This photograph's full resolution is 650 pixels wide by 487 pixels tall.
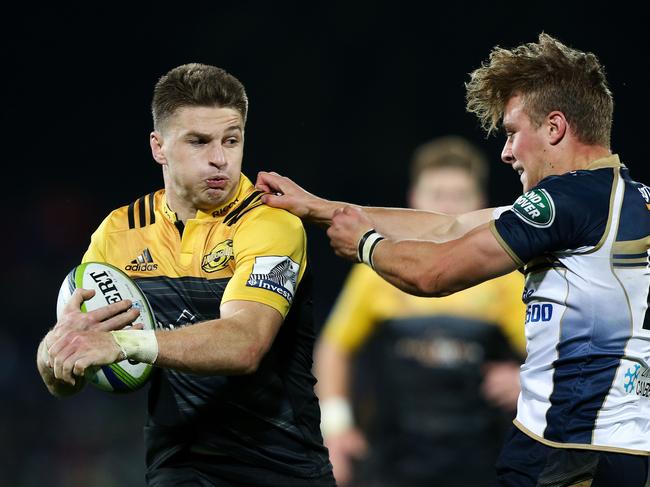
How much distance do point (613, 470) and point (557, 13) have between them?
10.3 metres

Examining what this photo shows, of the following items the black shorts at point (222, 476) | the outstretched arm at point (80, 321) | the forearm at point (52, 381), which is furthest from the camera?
the black shorts at point (222, 476)

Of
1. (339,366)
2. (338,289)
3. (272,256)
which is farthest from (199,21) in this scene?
(272,256)

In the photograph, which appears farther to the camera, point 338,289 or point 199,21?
point 199,21

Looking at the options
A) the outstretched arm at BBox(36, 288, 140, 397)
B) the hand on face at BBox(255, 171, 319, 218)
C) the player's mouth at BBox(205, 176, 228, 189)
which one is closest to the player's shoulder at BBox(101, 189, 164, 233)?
the player's mouth at BBox(205, 176, 228, 189)

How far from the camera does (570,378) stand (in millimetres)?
3744

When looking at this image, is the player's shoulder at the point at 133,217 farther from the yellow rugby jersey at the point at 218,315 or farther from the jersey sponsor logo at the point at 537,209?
the jersey sponsor logo at the point at 537,209

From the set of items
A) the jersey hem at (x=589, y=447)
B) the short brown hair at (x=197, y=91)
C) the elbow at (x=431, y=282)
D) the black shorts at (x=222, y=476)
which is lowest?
the black shorts at (x=222, y=476)

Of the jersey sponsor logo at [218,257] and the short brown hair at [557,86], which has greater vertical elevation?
the short brown hair at [557,86]

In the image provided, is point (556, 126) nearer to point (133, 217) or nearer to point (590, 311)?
point (590, 311)

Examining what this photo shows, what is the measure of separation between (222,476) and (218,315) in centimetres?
64

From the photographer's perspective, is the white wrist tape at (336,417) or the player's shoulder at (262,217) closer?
the player's shoulder at (262,217)

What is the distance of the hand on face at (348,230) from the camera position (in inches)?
172

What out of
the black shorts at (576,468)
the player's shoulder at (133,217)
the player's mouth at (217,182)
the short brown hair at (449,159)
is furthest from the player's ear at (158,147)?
the short brown hair at (449,159)

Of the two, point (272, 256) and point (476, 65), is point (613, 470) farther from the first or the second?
point (476, 65)
